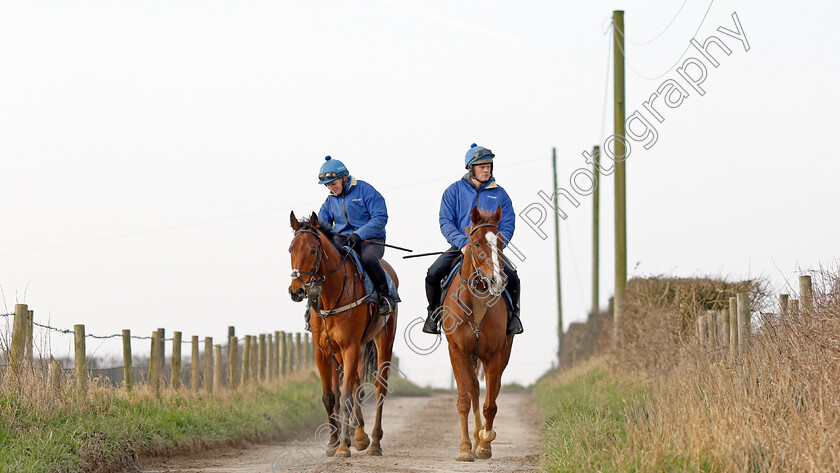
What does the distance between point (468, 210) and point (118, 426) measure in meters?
4.75

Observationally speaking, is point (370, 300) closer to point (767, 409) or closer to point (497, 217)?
point (497, 217)

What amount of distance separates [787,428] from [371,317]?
236 inches

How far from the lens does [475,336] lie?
36.8ft

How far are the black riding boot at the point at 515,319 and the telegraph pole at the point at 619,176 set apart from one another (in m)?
9.07

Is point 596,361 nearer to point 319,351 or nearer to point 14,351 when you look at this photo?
point 319,351

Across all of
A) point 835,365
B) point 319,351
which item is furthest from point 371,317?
point 835,365

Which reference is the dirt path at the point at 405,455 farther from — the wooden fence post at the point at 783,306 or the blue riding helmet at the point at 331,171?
the blue riding helmet at the point at 331,171

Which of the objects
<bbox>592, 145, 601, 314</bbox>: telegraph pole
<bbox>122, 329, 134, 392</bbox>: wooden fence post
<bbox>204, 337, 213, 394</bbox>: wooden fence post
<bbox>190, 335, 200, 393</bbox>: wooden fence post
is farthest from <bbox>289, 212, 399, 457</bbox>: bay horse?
<bbox>592, 145, 601, 314</bbox>: telegraph pole

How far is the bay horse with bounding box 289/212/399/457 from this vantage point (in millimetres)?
10992

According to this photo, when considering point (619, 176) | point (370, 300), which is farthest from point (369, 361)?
point (619, 176)

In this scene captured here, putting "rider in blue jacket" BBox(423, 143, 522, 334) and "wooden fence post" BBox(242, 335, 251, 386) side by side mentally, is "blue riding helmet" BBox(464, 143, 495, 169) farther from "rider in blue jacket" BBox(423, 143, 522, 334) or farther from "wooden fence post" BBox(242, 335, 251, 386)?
"wooden fence post" BBox(242, 335, 251, 386)

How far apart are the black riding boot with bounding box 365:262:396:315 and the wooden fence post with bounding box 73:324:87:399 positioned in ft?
12.1

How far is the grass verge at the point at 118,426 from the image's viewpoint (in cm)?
900

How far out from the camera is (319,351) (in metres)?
11.9
